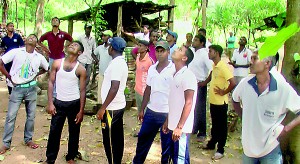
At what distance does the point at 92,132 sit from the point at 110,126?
2236 millimetres

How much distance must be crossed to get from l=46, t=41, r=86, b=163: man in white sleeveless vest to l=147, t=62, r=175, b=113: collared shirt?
1.02 metres

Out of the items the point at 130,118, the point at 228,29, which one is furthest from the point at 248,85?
the point at 228,29

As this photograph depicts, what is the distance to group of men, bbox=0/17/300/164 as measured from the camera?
2824 millimetres

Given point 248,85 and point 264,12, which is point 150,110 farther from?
point 264,12

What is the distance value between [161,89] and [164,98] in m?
0.12

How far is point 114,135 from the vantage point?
175 inches

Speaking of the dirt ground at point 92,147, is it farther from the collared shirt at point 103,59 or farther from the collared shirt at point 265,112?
the collared shirt at point 265,112

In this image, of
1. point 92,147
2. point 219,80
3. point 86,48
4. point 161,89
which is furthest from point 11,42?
point 219,80

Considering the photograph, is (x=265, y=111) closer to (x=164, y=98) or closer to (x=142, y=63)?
(x=164, y=98)

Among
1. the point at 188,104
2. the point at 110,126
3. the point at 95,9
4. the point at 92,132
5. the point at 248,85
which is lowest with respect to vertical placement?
the point at 92,132

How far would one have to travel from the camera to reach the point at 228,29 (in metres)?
26.7

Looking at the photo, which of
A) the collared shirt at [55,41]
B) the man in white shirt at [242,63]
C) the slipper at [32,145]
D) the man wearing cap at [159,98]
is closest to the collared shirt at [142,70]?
the man wearing cap at [159,98]

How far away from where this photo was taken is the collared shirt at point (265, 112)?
2752mm

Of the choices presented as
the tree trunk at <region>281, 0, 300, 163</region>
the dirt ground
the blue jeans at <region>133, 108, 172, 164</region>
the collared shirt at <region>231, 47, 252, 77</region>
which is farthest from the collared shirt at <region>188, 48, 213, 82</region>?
the collared shirt at <region>231, 47, 252, 77</region>
